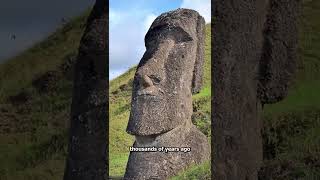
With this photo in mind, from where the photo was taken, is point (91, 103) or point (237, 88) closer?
point (91, 103)

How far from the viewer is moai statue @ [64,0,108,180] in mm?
7930

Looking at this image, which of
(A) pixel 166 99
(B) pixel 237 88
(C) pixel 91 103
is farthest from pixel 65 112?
(B) pixel 237 88

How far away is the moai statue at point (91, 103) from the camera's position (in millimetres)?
7930

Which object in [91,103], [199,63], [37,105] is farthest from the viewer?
[37,105]

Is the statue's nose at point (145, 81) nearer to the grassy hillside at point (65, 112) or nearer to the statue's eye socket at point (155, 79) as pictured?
the statue's eye socket at point (155, 79)

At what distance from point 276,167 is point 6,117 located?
275 inches

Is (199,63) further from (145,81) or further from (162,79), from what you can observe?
(145,81)

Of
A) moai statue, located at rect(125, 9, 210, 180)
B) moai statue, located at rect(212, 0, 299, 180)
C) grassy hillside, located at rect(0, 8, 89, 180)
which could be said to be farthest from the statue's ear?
grassy hillside, located at rect(0, 8, 89, 180)

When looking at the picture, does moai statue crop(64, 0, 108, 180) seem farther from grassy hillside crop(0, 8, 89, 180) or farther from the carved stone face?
grassy hillside crop(0, 8, 89, 180)

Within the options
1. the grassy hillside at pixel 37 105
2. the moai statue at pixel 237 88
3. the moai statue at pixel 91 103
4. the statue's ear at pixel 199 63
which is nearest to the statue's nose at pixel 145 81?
the moai statue at pixel 91 103

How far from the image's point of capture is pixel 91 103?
8.05m

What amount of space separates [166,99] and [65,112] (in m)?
6.86

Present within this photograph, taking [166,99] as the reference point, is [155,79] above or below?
above

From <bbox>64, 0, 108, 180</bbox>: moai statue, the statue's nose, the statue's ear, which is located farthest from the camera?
the statue's ear
